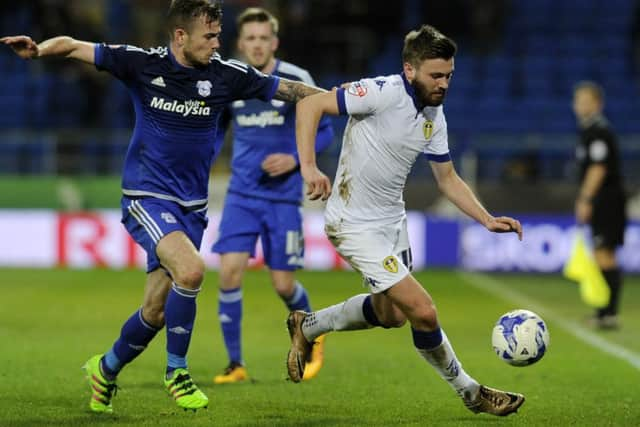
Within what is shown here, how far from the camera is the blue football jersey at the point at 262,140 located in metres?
8.26

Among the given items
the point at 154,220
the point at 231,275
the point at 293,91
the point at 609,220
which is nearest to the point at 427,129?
the point at 293,91

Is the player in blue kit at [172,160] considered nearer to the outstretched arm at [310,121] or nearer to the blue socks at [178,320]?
the blue socks at [178,320]

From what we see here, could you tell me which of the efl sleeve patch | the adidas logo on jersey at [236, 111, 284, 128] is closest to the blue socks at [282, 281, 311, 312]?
the adidas logo on jersey at [236, 111, 284, 128]

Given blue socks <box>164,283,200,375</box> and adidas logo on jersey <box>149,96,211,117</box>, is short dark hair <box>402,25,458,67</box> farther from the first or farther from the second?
blue socks <box>164,283,200,375</box>

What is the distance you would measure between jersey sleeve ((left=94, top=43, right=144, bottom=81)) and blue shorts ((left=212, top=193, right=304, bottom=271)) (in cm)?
211

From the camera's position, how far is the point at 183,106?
250 inches

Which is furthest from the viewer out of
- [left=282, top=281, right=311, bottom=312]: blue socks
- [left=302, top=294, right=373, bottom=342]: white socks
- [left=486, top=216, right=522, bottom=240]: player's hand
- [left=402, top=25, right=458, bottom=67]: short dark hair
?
[left=282, top=281, right=311, bottom=312]: blue socks

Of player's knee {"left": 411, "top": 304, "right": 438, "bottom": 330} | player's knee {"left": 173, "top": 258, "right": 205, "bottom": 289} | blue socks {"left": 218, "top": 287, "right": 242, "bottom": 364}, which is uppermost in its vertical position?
player's knee {"left": 173, "top": 258, "right": 205, "bottom": 289}

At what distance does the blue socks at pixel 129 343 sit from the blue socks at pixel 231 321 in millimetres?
1550

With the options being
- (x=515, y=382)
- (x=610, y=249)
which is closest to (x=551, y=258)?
(x=610, y=249)

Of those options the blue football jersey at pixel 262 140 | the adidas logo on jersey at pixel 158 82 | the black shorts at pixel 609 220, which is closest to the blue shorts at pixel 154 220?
the adidas logo on jersey at pixel 158 82

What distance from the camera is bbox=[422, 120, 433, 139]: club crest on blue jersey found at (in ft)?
20.6

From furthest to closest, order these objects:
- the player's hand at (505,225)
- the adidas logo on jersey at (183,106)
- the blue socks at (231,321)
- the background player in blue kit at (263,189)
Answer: the background player in blue kit at (263,189) < the blue socks at (231,321) < the adidas logo on jersey at (183,106) < the player's hand at (505,225)

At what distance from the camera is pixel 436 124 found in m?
6.35
